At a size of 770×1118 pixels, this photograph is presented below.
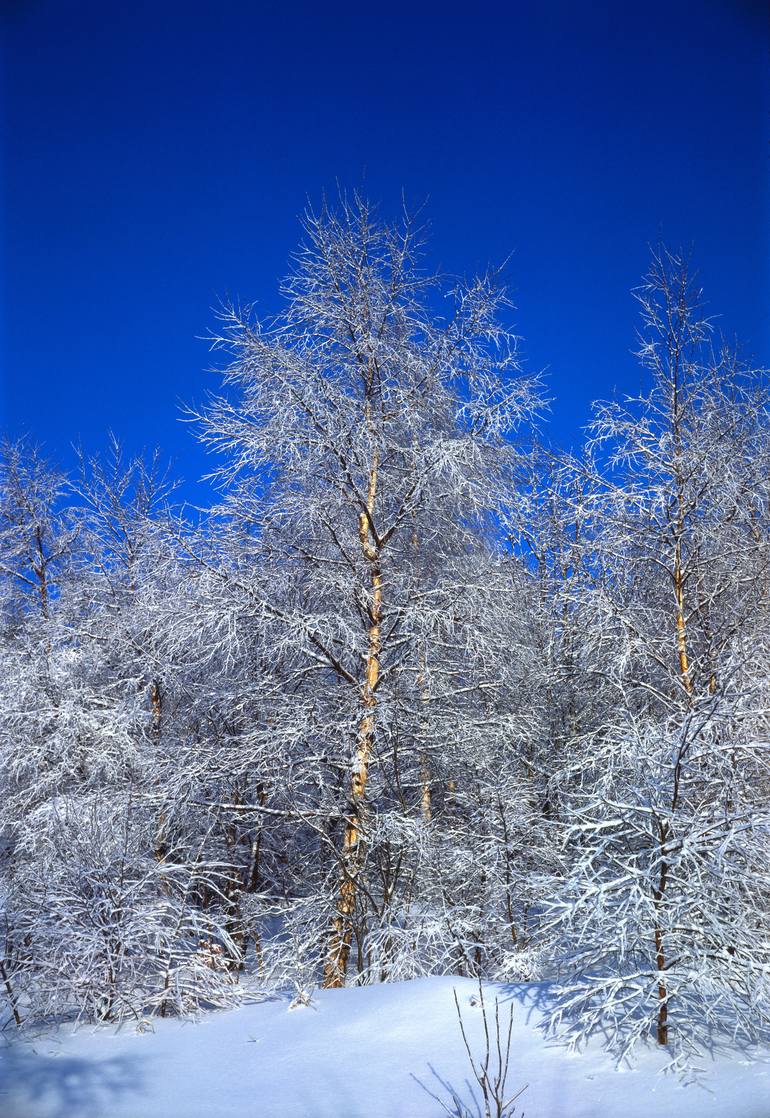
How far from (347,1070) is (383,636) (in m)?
3.59

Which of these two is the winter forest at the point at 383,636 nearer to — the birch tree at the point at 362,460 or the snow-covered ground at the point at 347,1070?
the birch tree at the point at 362,460

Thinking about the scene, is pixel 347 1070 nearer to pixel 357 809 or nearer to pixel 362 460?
pixel 357 809

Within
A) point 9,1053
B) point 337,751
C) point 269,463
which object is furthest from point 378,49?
point 9,1053

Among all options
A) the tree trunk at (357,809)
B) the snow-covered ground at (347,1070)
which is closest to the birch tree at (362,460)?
the tree trunk at (357,809)

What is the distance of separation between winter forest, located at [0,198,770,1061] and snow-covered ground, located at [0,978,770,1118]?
490 millimetres

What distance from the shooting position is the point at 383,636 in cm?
693

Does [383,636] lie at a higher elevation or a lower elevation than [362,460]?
lower

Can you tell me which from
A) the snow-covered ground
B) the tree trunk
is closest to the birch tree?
the tree trunk

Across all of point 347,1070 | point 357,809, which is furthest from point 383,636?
point 347,1070

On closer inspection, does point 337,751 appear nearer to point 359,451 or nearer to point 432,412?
point 359,451

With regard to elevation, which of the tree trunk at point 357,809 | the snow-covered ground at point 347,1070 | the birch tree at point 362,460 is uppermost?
the birch tree at point 362,460

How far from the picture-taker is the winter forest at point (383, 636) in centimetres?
571

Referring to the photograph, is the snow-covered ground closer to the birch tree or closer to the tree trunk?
the tree trunk

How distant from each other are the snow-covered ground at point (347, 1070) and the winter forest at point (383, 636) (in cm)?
49
